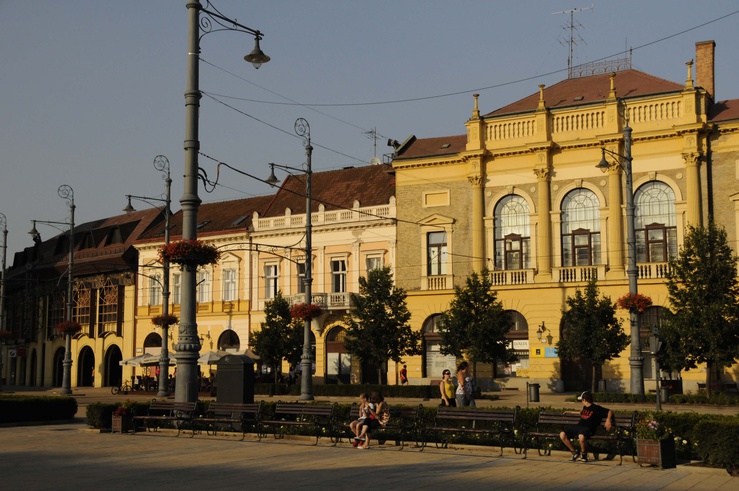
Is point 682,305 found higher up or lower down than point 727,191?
lower down

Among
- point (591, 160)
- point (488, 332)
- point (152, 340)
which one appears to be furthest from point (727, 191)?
point (152, 340)

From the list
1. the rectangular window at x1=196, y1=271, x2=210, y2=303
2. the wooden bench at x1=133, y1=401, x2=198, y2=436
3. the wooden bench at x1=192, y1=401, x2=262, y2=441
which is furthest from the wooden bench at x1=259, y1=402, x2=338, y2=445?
the rectangular window at x1=196, y1=271, x2=210, y2=303

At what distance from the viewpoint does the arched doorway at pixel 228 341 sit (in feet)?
197

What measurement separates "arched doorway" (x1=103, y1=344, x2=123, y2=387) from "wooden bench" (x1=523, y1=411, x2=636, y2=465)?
173ft

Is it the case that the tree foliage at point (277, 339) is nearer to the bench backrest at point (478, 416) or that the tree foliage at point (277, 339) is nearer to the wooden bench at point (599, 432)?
the bench backrest at point (478, 416)

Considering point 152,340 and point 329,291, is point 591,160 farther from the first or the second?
point 152,340

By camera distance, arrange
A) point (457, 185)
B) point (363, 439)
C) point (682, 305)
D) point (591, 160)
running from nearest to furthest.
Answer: point (363, 439) < point (682, 305) < point (591, 160) < point (457, 185)

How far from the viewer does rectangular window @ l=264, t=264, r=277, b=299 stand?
193 ft

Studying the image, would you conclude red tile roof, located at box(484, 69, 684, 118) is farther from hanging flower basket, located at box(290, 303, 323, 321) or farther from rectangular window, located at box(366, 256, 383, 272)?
hanging flower basket, located at box(290, 303, 323, 321)

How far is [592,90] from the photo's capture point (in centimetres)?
5103

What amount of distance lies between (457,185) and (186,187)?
32821mm

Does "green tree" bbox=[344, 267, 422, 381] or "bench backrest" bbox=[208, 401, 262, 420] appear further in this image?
"green tree" bbox=[344, 267, 422, 381]

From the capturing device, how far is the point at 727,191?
45.2 m

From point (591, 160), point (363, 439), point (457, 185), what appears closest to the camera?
point (363, 439)
